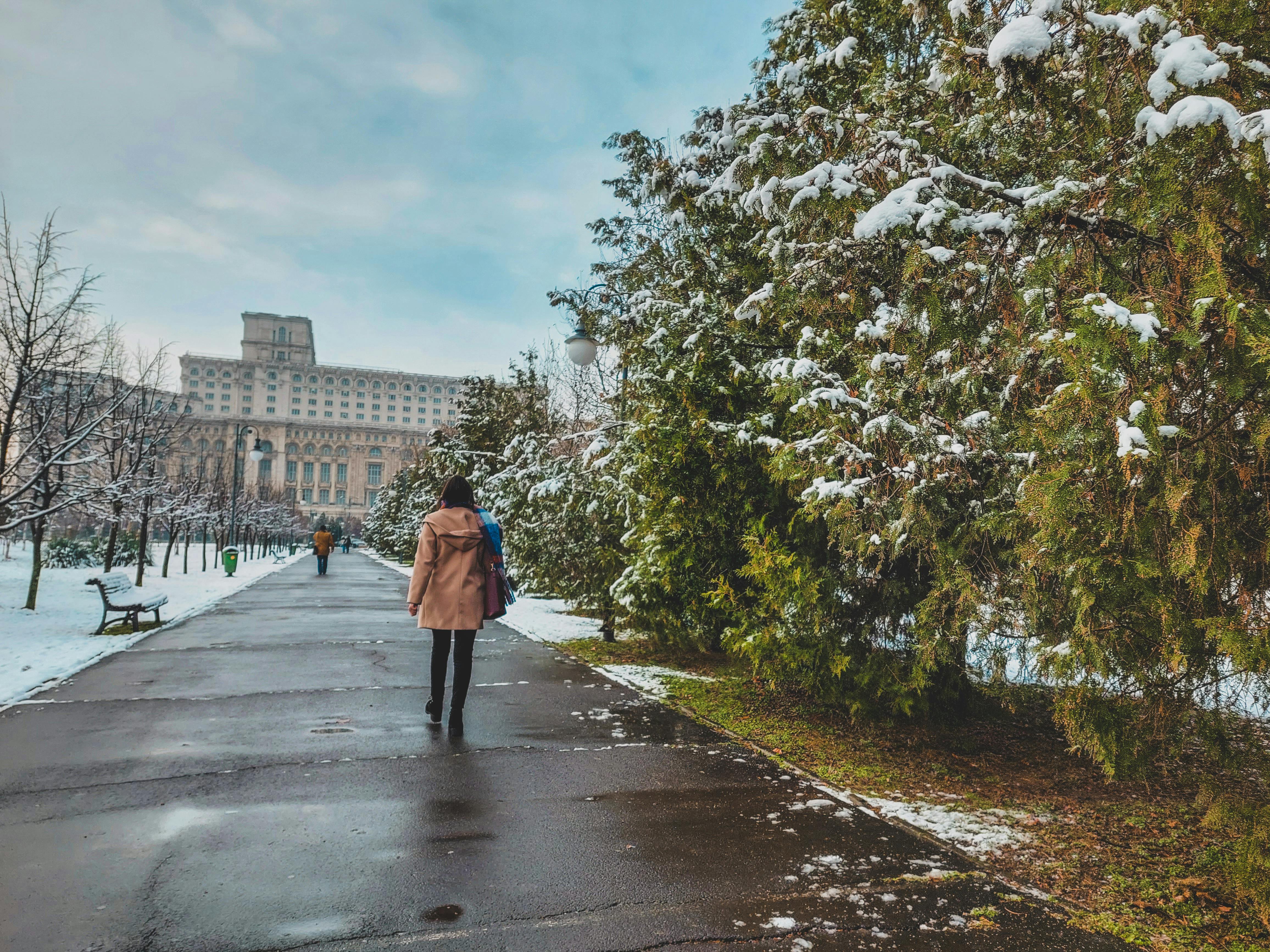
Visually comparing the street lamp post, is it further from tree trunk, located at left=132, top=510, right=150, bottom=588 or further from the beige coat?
the beige coat

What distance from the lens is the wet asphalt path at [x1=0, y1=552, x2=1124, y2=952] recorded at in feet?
10.1

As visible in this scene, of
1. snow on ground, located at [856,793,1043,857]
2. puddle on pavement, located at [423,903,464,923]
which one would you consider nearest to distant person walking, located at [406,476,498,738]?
puddle on pavement, located at [423,903,464,923]

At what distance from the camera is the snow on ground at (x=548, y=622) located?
1230cm

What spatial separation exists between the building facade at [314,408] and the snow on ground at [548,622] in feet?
406

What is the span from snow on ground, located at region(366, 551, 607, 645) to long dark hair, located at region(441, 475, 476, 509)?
3019 mm

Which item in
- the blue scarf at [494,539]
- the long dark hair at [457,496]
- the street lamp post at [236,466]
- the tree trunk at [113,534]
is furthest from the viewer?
the street lamp post at [236,466]

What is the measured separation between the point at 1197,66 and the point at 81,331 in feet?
50.9

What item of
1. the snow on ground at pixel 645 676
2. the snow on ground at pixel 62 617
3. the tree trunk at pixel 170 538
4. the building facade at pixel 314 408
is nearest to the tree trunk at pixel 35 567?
the snow on ground at pixel 62 617

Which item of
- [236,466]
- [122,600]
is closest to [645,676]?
[122,600]

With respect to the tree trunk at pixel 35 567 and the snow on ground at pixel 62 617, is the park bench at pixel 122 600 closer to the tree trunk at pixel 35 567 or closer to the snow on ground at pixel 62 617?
the snow on ground at pixel 62 617

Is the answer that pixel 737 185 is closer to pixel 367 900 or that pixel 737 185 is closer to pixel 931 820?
pixel 931 820

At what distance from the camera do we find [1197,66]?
3029mm

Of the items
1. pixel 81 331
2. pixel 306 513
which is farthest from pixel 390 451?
pixel 81 331

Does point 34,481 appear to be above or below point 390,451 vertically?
below
